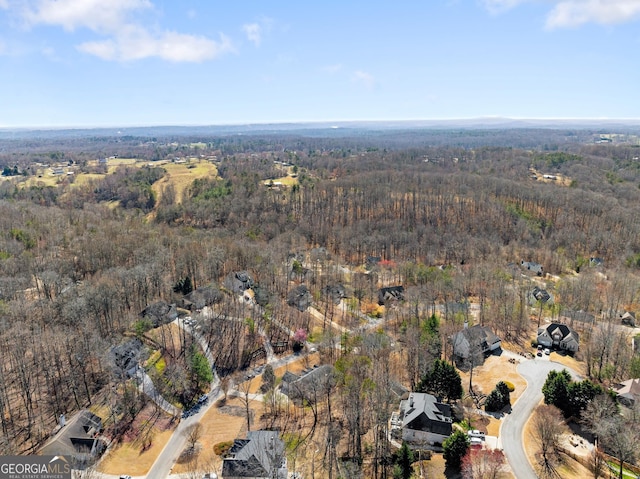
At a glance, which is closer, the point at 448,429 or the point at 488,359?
the point at 448,429

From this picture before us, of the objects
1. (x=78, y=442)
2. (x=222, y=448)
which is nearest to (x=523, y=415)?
(x=222, y=448)

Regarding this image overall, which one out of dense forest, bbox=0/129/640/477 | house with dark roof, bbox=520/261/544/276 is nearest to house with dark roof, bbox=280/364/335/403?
dense forest, bbox=0/129/640/477

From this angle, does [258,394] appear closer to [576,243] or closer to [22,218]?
[22,218]

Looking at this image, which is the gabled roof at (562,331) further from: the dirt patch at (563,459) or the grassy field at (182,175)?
the grassy field at (182,175)

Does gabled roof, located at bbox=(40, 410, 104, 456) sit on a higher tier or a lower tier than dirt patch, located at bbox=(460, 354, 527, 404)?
higher

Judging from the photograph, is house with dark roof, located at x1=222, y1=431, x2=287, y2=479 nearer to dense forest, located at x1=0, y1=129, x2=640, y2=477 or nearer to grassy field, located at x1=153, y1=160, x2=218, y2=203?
dense forest, located at x1=0, y1=129, x2=640, y2=477

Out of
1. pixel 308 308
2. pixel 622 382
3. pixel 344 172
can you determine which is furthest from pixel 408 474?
pixel 344 172
